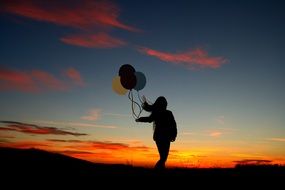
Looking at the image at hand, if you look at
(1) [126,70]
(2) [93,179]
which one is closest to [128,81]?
(1) [126,70]

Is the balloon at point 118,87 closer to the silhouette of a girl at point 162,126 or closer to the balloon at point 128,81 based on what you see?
the balloon at point 128,81

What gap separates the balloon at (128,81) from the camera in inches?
558

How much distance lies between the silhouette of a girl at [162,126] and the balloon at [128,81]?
141cm

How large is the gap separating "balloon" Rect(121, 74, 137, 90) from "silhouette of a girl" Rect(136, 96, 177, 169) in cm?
141

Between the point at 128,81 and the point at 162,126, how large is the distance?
233 cm

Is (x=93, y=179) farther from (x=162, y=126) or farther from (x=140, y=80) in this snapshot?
(x=140, y=80)

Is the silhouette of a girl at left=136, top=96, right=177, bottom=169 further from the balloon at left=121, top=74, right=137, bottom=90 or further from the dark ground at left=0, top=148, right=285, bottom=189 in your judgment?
the balloon at left=121, top=74, right=137, bottom=90

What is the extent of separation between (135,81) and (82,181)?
5.30 meters

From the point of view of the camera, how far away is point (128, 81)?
46.6 feet

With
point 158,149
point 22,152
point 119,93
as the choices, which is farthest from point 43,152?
point 158,149

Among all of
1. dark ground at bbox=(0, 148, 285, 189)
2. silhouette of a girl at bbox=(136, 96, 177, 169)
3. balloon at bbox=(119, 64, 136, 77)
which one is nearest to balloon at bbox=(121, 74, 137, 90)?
balloon at bbox=(119, 64, 136, 77)

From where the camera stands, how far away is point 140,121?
13.4m

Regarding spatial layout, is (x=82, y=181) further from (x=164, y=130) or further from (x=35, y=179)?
(x=164, y=130)

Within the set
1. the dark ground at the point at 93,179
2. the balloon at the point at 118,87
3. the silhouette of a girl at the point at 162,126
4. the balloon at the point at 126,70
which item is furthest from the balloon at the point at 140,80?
the dark ground at the point at 93,179
